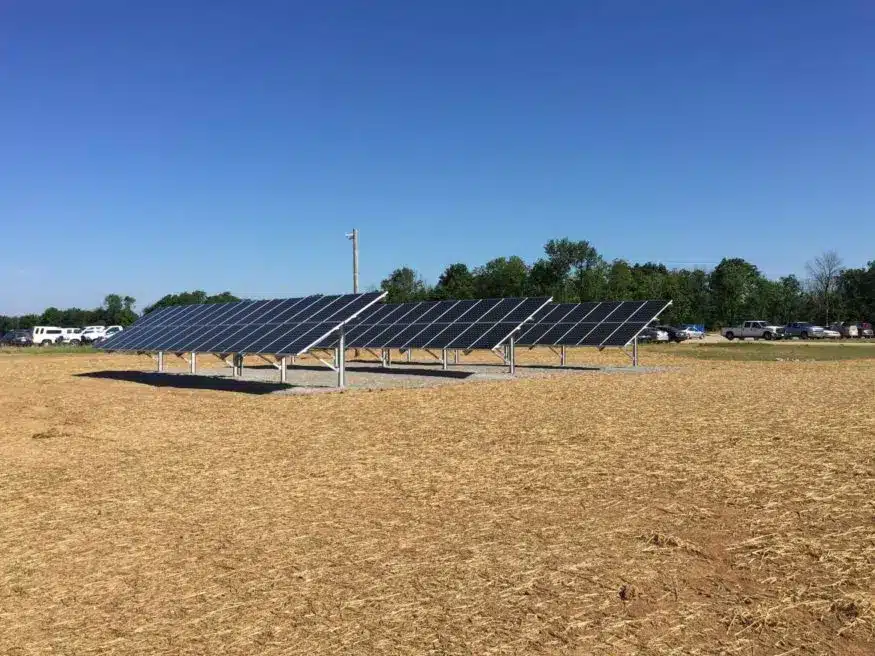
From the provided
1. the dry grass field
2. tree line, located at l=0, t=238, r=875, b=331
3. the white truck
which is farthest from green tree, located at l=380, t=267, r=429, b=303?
the dry grass field

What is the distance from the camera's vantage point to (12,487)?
9.94 meters

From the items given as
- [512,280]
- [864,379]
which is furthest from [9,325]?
[864,379]

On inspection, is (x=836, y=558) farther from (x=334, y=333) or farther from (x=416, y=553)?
(x=334, y=333)

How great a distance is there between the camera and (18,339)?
264ft

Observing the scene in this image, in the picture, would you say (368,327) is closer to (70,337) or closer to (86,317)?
(70,337)

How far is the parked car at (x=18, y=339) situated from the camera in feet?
260

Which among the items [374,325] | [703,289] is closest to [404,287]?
[703,289]

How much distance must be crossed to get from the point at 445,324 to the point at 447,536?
23.4 meters

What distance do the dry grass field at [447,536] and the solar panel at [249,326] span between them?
26.8 feet

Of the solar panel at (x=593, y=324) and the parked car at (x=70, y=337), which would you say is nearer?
the solar panel at (x=593, y=324)

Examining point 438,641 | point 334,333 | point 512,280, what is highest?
point 512,280

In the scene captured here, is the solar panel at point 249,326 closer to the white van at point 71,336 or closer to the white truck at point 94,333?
the white truck at point 94,333

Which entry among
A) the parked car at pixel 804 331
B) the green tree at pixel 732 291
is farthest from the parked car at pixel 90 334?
the green tree at pixel 732 291

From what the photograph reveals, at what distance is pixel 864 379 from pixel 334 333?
17.3 metres
